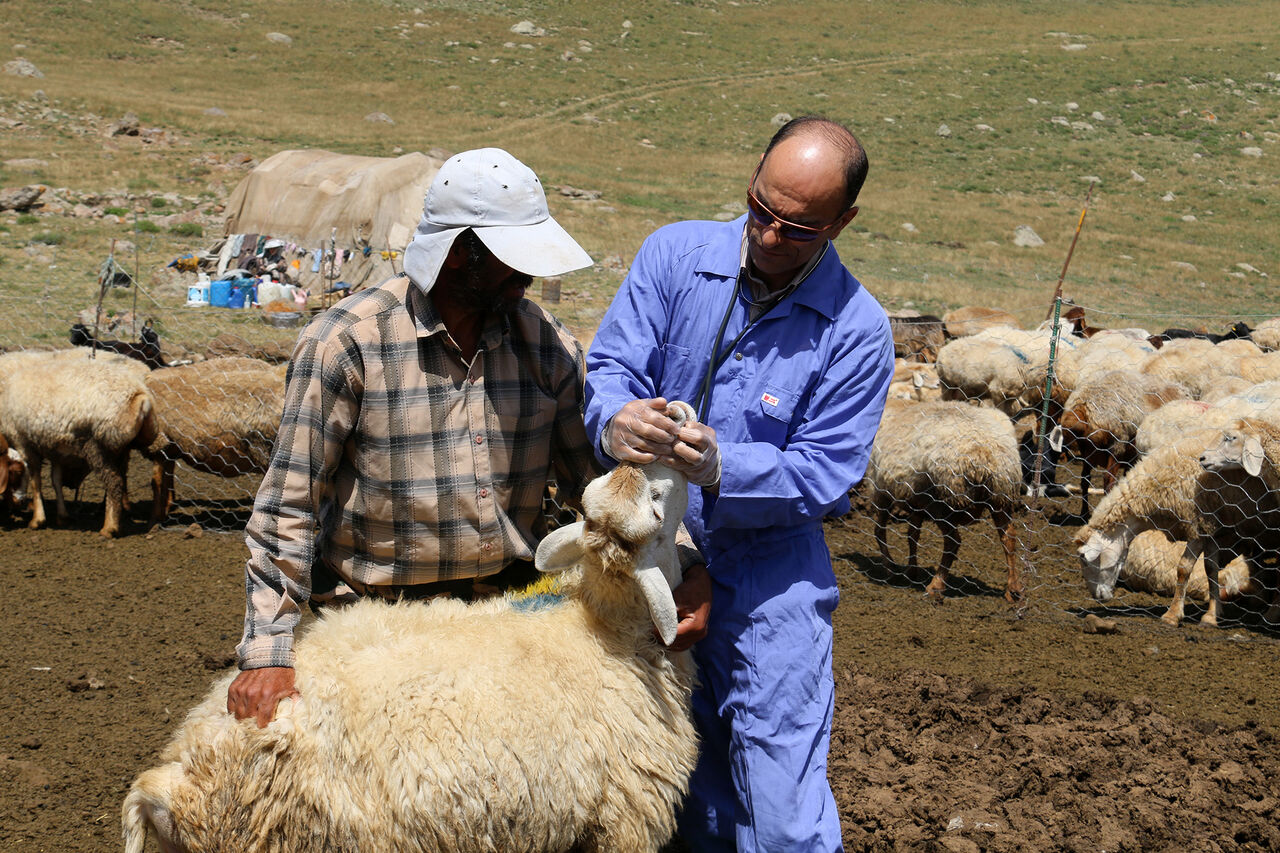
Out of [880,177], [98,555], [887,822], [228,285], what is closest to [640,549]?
[887,822]

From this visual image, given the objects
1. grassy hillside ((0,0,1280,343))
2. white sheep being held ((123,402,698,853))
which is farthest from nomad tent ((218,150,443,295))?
white sheep being held ((123,402,698,853))

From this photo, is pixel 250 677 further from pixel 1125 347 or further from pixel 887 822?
pixel 1125 347

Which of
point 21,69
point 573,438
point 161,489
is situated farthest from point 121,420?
point 21,69

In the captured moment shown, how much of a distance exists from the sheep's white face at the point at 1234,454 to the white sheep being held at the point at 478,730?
17.2ft

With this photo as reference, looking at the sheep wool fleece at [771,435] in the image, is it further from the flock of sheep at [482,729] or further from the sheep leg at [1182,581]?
the sheep leg at [1182,581]

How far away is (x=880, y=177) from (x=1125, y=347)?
82.8 feet

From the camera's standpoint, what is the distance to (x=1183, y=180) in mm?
36938

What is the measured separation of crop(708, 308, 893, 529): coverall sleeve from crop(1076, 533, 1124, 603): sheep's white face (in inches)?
210

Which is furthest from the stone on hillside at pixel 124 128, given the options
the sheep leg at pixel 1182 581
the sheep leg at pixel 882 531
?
the sheep leg at pixel 1182 581

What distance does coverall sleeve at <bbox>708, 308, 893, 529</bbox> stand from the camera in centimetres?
245

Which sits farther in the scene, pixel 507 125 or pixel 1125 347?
pixel 507 125

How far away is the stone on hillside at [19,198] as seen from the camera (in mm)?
21469

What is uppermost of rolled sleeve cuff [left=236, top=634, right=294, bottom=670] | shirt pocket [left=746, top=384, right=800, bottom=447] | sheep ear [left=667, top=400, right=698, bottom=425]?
sheep ear [left=667, top=400, right=698, bottom=425]

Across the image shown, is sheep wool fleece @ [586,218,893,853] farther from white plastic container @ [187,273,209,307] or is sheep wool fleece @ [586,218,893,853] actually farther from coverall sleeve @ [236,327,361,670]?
white plastic container @ [187,273,209,307]
